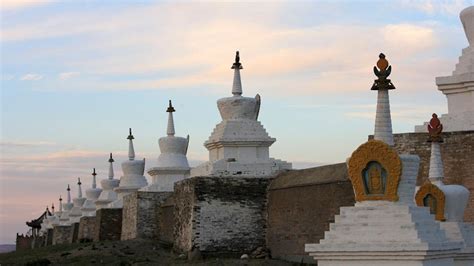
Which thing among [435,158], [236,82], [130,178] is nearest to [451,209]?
[435,158]

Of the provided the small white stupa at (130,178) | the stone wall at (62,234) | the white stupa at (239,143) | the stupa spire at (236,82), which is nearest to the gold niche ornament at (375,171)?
the white stupa at (239,143)

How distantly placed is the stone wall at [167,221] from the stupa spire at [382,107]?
17.6 m

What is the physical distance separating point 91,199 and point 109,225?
10.6 metres

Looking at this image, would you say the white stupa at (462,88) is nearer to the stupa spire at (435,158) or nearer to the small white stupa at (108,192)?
the stupa spire at (435,158)

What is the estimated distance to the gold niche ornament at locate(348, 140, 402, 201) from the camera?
12.9 m

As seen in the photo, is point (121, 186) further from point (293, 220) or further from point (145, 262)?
point (293, 220)

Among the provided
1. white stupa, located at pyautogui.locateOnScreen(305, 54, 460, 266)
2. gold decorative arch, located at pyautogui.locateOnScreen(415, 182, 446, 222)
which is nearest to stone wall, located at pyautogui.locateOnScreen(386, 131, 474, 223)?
gold decorative arch, located at pyautogui.locateOnScreen(415, 182, 446, 222)

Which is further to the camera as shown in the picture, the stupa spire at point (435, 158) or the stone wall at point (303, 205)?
the stone wall at point (303, 205)

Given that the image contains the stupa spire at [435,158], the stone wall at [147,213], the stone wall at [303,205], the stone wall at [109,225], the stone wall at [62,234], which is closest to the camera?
the stupa spire at [435,158]

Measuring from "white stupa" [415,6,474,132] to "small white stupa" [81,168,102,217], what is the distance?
2864 cm

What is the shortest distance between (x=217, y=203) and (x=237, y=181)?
2.67 feet

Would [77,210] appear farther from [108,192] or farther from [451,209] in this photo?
[451,209]

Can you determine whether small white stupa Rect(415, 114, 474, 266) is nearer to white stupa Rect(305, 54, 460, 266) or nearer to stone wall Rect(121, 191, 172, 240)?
white stupa Rect(305, 54, 460, 266)

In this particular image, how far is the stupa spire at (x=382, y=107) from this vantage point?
13.1 m
